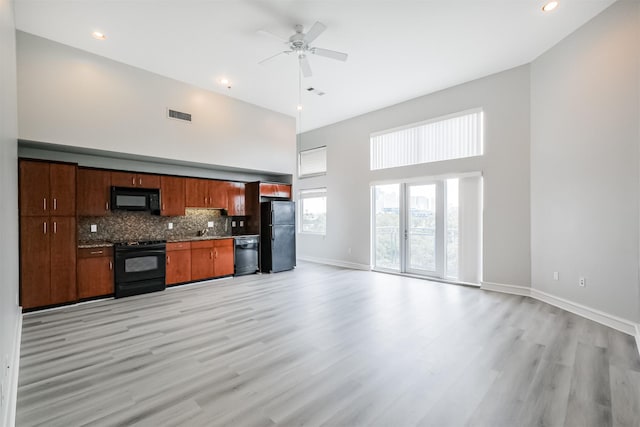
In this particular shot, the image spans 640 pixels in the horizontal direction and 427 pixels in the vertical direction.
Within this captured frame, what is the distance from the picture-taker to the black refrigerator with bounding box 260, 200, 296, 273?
668 centimetres

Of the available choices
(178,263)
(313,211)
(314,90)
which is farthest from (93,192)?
(313,211)

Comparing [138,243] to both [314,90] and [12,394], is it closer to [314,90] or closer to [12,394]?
[12,394]

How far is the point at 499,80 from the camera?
5027mm

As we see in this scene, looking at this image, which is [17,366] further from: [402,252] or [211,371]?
[402,252]

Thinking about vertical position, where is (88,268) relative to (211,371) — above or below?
above

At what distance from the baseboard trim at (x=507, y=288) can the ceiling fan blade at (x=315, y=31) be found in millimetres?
4929

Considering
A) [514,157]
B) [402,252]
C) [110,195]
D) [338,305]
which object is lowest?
[338,305]

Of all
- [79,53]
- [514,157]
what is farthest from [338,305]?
[79,53]

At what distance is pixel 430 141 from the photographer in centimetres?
600

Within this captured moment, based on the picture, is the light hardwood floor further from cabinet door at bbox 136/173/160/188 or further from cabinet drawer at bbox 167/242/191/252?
cabinet door at bbox 136/173/160/188

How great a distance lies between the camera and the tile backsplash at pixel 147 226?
16.3 feet

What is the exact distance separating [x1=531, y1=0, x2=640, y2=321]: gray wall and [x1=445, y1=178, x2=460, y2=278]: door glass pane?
1246 millimetres

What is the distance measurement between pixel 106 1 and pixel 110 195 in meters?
2.94

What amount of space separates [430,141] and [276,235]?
4023 millimetres
